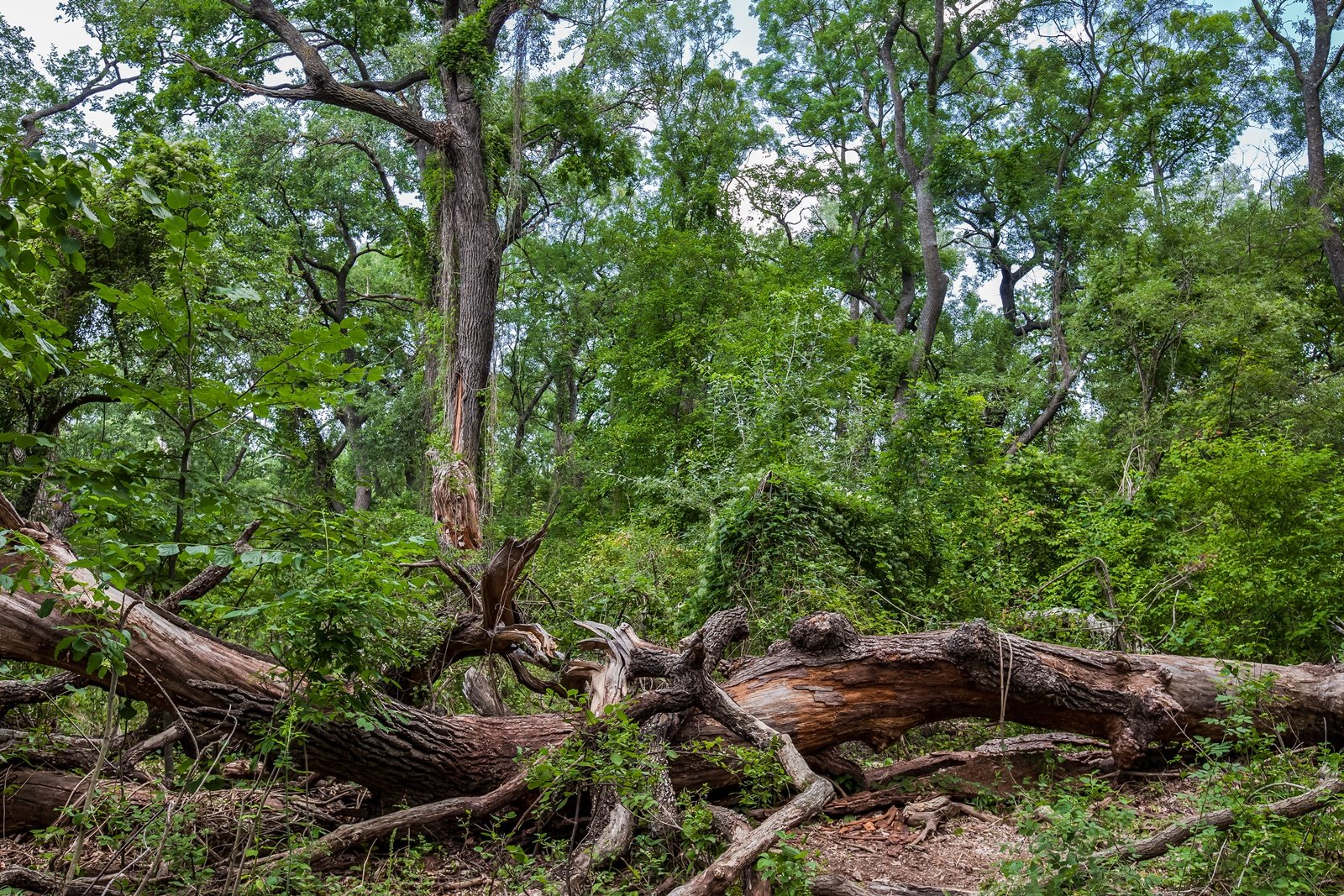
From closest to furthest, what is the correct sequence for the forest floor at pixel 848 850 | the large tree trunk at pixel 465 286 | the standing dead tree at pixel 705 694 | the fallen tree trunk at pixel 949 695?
the forest floor at pixel 848 850
the standing dead tree at pixel 705 694
the fallen tree trunk at pixel 949 695
the large tree trunk at pixel 465 286

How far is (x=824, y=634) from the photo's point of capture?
534cm

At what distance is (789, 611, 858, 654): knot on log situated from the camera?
17.5 feet

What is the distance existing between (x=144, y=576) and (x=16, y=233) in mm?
1420

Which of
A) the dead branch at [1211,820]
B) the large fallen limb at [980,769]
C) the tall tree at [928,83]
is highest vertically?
the tall tree at [928,83]

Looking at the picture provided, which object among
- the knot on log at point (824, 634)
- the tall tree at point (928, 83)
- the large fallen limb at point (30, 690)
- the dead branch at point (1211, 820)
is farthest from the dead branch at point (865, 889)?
the tall tree at point (928, 83)

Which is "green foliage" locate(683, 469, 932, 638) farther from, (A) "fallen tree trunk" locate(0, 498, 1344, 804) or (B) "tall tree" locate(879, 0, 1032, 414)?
(B) "tall tree" locate(879, 0, 1032, 414)

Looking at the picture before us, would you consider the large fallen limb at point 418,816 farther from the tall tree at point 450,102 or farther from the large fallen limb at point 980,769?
the tall tree at point 450,102

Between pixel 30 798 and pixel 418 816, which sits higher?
pixel 30 798

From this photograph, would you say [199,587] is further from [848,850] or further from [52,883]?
[848,850]

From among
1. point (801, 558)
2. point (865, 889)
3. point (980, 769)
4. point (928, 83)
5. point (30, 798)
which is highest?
point (928, 83)

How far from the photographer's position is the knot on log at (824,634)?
5.35 metres

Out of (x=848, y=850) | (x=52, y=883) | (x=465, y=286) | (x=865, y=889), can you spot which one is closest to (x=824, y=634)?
(x=848, y=850)

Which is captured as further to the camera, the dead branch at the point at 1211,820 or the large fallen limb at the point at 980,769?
the large fallen limb at the point at 980,769

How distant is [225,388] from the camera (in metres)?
2.82
